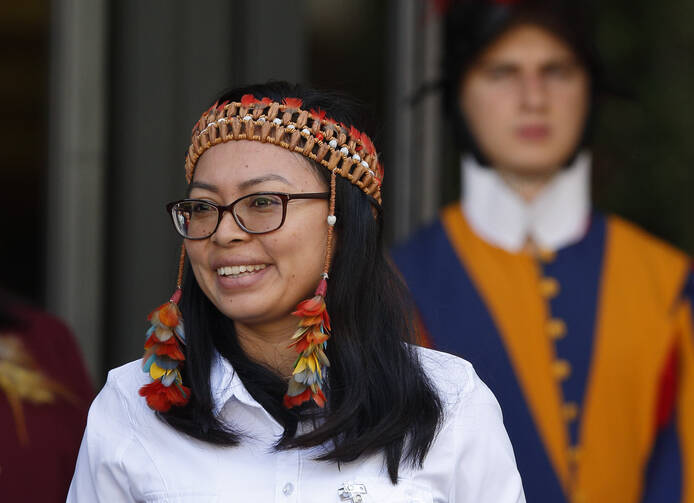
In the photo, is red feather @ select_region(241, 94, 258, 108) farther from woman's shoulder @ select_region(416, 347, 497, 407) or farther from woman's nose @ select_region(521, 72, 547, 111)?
woman's nose @ select_region(521, 72, 547, 111)

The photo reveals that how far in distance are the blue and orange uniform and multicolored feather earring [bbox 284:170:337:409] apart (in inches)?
44.1

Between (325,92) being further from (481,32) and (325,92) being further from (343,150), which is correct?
(481,32)

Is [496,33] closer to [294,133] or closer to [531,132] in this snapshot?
[531,132]

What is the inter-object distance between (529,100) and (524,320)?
1.90 feet

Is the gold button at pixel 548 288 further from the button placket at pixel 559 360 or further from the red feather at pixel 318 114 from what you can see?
the red feather at pixel 318 114

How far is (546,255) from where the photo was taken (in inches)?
121

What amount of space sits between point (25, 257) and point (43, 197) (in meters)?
0.20

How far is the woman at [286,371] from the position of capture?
5.77ft

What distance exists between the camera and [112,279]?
134 inches

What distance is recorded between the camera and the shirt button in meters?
1.73

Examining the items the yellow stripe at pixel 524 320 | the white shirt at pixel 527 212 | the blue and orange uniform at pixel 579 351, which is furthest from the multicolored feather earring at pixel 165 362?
the white shirt at pixel 527 212

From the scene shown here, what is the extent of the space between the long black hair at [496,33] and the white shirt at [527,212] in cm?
7

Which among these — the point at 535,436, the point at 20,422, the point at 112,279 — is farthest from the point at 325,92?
the point at 112,279

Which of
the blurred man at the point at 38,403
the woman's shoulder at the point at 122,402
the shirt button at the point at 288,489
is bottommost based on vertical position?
the blurred man at the point at 38,403
